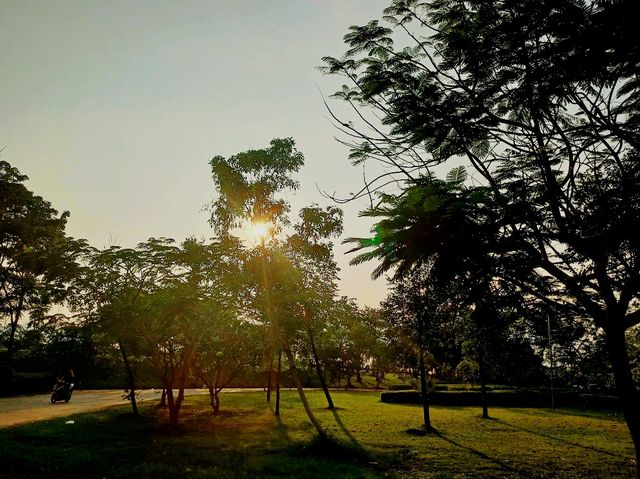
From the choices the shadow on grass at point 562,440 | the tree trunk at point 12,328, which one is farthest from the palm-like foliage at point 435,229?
the tree trunk at point 12,328

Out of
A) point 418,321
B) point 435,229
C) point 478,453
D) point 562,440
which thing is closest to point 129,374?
point 418,321

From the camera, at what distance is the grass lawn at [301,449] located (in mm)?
9789

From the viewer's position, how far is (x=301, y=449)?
12.5m

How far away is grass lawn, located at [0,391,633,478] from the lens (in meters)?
9.79

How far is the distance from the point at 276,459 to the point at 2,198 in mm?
30097

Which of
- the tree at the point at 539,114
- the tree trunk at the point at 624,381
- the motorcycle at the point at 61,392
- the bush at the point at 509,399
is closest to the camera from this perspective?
the tree at the point at 539,114

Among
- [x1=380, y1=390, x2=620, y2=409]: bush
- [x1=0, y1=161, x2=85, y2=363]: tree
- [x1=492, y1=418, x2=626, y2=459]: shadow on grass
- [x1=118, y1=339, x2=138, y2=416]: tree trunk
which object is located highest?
[x1=0, y1=161, x2=85, y2=363]: tree

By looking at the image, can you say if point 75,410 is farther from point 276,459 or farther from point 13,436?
point 276,459

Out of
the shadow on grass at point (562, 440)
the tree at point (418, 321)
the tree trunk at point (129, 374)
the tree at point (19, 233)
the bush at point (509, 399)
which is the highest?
the tree at point (19, 233)

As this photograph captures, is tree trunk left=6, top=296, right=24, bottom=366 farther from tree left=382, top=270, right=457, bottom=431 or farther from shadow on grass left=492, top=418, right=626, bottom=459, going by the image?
shadow on grass left=492, top=418, right=626, bottom=459

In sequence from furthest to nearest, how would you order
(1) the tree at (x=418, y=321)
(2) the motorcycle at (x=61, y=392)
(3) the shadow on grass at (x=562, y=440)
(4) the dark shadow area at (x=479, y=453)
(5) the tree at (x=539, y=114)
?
(2) the motorcycle at (x=61, y=392) → (1) the tree at (x=418, y=321) → (3) the shadow on grass at (x=562, y=440) → (4) the dark shadow area at (x=479, y=453) → (5) the tree at (x=539, y=114)

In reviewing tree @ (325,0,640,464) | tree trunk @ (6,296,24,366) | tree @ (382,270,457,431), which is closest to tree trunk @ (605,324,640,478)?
tree @ (325,0,640,464)

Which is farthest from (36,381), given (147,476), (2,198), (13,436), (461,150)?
(461,150)

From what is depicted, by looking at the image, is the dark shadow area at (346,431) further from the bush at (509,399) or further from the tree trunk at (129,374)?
the bush at (509,399)
